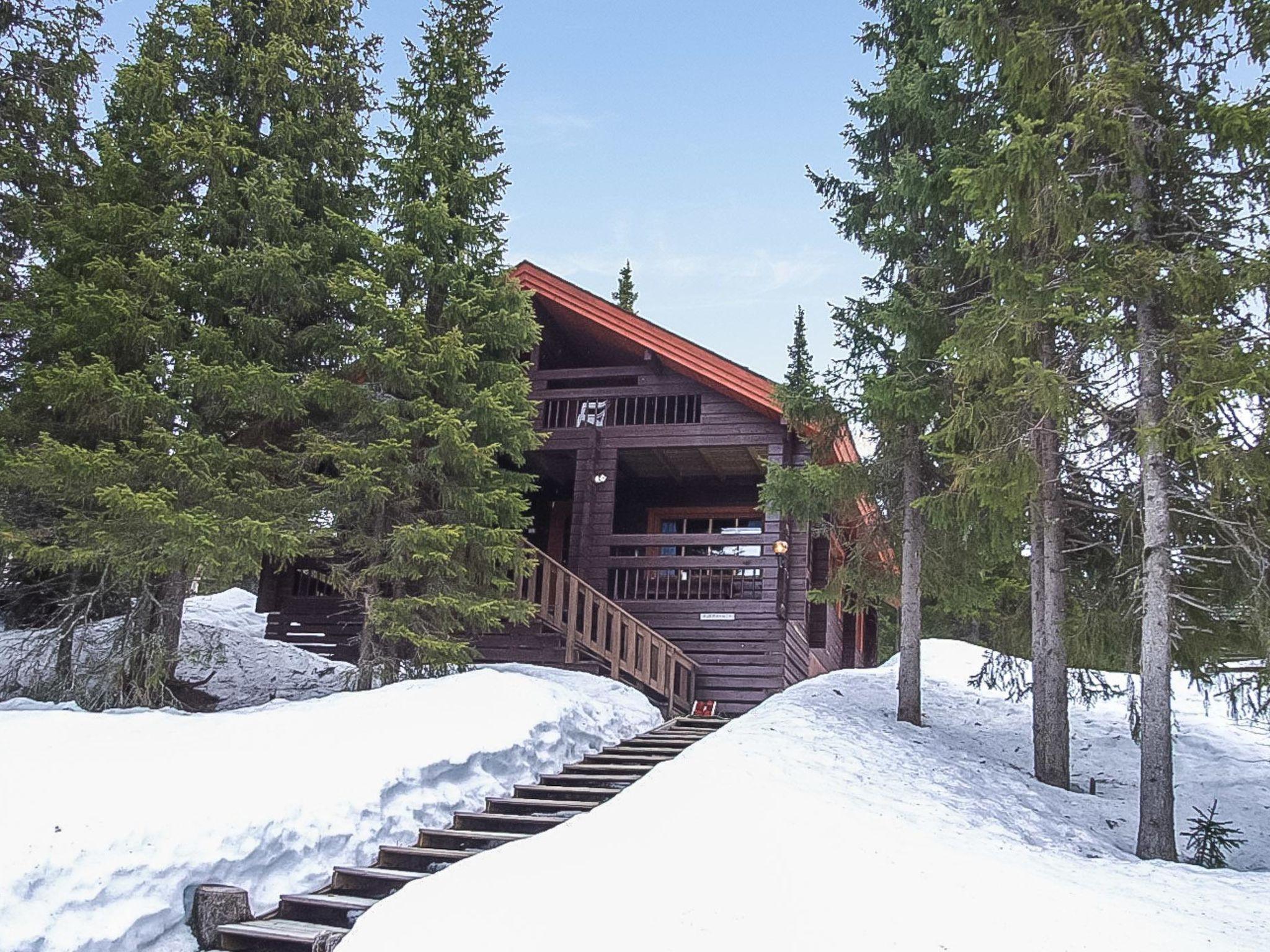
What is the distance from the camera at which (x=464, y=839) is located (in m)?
6.78

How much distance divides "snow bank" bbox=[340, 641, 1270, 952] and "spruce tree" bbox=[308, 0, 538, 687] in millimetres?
3153

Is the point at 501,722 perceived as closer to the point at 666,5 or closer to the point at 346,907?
the point at 346,907

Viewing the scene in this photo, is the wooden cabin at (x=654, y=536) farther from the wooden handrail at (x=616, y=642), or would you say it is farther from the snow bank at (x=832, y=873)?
the snow bank at (x=832, y=873)

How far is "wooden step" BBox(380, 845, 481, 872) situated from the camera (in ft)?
20.8

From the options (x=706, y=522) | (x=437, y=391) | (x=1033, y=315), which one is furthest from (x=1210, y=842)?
(x=706, y=522)

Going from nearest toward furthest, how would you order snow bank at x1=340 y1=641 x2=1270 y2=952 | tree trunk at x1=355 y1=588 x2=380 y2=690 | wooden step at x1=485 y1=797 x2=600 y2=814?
snow bank at x1=340 y1=641 x2=1270 y2=952
wooden step at x1=485 y1=797 x2=600 y2=814
tree trunk at x1=355 y1=588 x2=380 y2=690

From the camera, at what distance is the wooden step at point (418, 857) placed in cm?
634

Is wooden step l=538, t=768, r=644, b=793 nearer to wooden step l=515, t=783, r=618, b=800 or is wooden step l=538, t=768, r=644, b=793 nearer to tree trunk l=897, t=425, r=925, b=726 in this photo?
wooden step l=515, t=783, r=618, b=800

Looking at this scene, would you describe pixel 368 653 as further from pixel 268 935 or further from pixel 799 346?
pixel 799 346

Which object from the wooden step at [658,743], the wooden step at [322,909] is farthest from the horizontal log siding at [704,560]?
the wooden step at [322,909]

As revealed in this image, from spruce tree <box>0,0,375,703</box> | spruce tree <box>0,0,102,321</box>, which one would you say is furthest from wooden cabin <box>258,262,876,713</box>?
spruce tree <box>0,0,102,321</box>

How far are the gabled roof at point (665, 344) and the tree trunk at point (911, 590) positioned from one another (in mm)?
1703

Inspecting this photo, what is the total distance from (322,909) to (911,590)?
693 centimetres

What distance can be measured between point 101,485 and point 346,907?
4.97 meters
